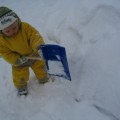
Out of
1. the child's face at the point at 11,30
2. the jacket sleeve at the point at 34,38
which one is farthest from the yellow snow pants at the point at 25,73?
the child's face at the point at 11,30

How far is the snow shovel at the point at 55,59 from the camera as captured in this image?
2182 mm

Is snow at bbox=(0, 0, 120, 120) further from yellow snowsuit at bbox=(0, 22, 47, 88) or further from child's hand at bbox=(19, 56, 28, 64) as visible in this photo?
child's hand at bbox=(19, 56, 28, 64)

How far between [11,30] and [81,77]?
2.36ft

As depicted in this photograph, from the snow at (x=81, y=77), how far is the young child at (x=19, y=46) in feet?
0.51

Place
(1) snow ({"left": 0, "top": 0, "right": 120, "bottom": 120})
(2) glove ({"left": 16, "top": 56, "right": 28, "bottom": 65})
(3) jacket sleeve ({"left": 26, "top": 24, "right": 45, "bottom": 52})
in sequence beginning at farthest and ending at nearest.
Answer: (2) glove ({"left": 16, "top": 56, "right": 28, "bottom": 65})
(3) jacket sleeve ({"left": 26, "top": 24, "right": 45, "bottom": 52})
(1) snow ({"left": 0, "top": 0, "right": 120, "bottom": 120})

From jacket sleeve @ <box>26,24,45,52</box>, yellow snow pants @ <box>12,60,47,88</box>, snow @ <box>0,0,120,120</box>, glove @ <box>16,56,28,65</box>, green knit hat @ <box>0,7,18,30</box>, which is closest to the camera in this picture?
snow @ <box>0,0,120,120</box>

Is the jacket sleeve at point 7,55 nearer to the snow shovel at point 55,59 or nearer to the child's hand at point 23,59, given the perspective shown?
the child's hand at point 23,59

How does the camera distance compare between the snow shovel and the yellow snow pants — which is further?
the yellow snow pants

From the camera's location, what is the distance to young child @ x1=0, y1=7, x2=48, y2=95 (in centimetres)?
226

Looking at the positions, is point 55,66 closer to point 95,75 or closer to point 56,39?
point 95,75

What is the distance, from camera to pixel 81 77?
7.75 ft

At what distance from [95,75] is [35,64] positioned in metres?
0.70

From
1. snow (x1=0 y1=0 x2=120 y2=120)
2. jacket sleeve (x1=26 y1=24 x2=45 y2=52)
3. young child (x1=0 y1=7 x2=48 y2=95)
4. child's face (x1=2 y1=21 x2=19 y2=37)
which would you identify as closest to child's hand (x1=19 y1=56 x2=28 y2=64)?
young child (x1=0 y1=7 x2=48 y2=95)

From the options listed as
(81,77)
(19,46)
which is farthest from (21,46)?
(81,77)
